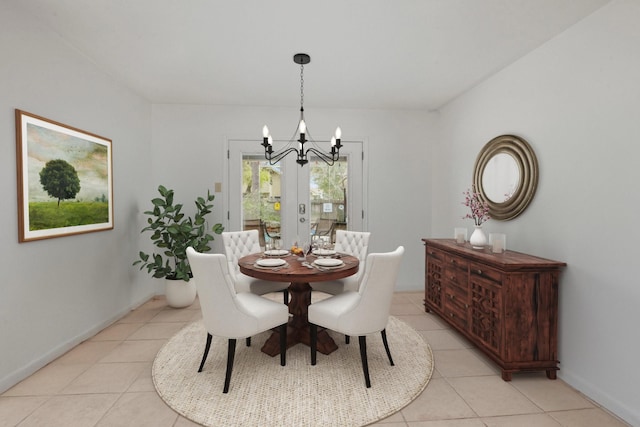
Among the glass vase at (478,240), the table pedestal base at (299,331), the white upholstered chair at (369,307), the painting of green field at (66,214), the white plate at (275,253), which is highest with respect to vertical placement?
the painting of green field at (66,214)

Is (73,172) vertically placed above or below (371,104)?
Result: below

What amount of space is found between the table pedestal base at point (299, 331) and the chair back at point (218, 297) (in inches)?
21.8

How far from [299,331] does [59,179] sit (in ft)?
7.74

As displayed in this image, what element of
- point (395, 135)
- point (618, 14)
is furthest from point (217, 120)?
point (618, 14)

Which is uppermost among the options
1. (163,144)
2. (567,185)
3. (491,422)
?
(163,144)

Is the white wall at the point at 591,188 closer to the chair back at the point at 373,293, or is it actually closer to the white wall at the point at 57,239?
the chair back at the point at 373,293

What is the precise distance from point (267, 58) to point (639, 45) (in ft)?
8.52

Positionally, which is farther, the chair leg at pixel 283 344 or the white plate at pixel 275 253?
the white plate at pixel 275 253

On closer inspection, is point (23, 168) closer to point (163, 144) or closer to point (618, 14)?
point (163, 144)

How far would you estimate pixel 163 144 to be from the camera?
4129 millimetres

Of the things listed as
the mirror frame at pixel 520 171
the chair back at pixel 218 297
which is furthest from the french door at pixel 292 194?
the chair back at pixel 218 297

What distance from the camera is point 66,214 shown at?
2588mm

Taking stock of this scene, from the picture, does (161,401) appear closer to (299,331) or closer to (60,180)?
(299,331)

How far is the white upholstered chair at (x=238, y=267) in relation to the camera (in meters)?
2.98
